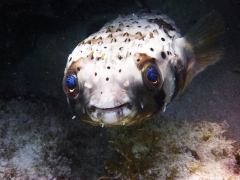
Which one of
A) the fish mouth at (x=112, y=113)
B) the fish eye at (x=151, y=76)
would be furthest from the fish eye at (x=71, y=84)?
the fish eye at (x=151, y=76)

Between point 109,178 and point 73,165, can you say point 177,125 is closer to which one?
point 109,178

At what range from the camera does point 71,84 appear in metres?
2.32

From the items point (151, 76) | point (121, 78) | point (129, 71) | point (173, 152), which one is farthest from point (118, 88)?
point (173, 152)

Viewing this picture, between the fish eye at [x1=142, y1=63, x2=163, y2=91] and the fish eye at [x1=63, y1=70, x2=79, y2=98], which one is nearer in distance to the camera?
the fish eye at [x1=142, y1=63, x2=163, y2=91]

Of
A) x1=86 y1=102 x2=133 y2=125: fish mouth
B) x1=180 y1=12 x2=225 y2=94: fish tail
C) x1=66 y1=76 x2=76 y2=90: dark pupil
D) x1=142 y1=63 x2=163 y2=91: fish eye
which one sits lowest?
x1=86 y1=102 x2=133 y2=125: fish mouth

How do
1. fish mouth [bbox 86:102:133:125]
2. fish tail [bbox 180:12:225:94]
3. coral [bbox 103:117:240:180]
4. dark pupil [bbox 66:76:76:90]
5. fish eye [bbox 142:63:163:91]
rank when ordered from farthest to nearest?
fish tail [bbox 180:12:225:94] → coral [bbox 103:117:240:180] → dark pupil [bbox 66:76:76:90] → fish eye [bbox 142:63:163:91] → fish mouth [bbox 86:102:133:125]

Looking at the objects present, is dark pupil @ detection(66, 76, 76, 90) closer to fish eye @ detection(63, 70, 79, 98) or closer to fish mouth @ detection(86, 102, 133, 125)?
fish eye @ detection(63, 70, 79, 98)

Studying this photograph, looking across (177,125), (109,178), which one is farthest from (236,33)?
(109,178)

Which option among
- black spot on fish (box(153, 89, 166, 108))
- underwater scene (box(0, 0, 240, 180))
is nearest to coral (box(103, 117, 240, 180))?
underwater scene (box(0, 0, 240, 180))

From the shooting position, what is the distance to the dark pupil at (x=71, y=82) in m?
2.31

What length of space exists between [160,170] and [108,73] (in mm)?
1430

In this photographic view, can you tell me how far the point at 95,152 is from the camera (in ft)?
11.9

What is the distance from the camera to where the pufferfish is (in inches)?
82.4

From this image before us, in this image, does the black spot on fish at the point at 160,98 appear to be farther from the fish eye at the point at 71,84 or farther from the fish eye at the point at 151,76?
the fish eye at the point at 71,84
